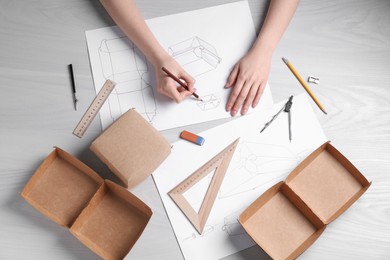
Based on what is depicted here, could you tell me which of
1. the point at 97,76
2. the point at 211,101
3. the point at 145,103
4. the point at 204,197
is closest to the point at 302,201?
the point at 204,197

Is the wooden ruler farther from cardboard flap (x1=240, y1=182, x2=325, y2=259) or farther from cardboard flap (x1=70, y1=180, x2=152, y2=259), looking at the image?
cardboard flap (x1=240, y1=182, x2=325, y2=259)

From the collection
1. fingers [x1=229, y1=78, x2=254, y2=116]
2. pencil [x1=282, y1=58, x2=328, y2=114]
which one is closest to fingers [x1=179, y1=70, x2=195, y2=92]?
fingers [x1=229, y1=78, x2=254, y2=116]

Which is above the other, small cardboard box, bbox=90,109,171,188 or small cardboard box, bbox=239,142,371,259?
Result: small cardboard box, bbox=90,109,171,188

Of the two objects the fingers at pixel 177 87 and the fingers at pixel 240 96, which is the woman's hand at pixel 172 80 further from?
the fingers at pixel 240 96

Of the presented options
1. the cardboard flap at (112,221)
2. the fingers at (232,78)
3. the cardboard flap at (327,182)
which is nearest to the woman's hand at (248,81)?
the fingers at (232,78)

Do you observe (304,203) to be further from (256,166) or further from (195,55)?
(195,55)

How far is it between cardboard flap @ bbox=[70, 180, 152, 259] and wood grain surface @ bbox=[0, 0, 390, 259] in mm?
33

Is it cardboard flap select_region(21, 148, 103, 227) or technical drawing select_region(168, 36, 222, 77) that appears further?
technical drawing select_region(168, 36, 222, 77)

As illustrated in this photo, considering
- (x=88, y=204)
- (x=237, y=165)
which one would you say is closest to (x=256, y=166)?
(x=237, y=165)

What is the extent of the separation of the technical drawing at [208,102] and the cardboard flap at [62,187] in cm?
29

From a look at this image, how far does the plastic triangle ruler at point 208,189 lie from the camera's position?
33.2 inches

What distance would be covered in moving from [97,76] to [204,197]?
390 mm

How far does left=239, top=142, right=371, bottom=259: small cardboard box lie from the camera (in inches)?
31.9

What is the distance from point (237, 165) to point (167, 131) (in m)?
0.18
